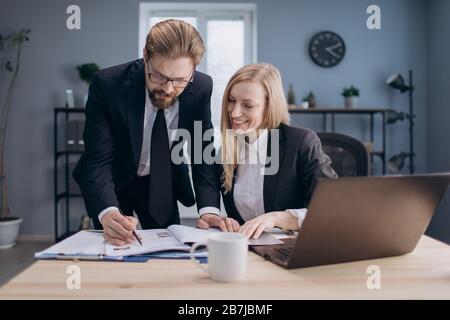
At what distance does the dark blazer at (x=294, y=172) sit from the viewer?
4.27 feet

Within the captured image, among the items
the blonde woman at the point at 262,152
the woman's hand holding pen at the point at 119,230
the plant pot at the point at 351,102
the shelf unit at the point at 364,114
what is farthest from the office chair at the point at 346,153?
the plant pot at the point at 351,102

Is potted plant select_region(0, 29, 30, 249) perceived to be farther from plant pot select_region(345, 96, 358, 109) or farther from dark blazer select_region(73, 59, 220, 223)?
plant pot select_region(345, 96, 358, 109)

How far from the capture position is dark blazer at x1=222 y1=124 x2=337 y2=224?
130 cm

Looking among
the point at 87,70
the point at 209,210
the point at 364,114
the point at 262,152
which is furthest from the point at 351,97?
the point at 209,210

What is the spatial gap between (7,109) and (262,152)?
10.1 feet

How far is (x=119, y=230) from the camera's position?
91cm

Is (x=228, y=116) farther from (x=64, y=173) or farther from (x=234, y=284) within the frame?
(x=64, y=173)

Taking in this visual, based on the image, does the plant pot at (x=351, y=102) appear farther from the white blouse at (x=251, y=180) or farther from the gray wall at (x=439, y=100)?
the white blouse at (x=251, y=180)

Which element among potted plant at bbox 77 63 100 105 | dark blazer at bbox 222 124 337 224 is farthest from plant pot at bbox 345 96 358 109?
dark blazer at bbox 222 124 337 224

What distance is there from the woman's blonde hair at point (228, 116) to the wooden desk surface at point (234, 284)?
2.01ft

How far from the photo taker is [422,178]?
702 millimetres

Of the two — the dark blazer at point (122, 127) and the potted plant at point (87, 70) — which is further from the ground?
the potted plant at point (87, 70)

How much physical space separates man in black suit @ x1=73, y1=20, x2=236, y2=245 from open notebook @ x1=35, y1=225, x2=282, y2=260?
206mm
